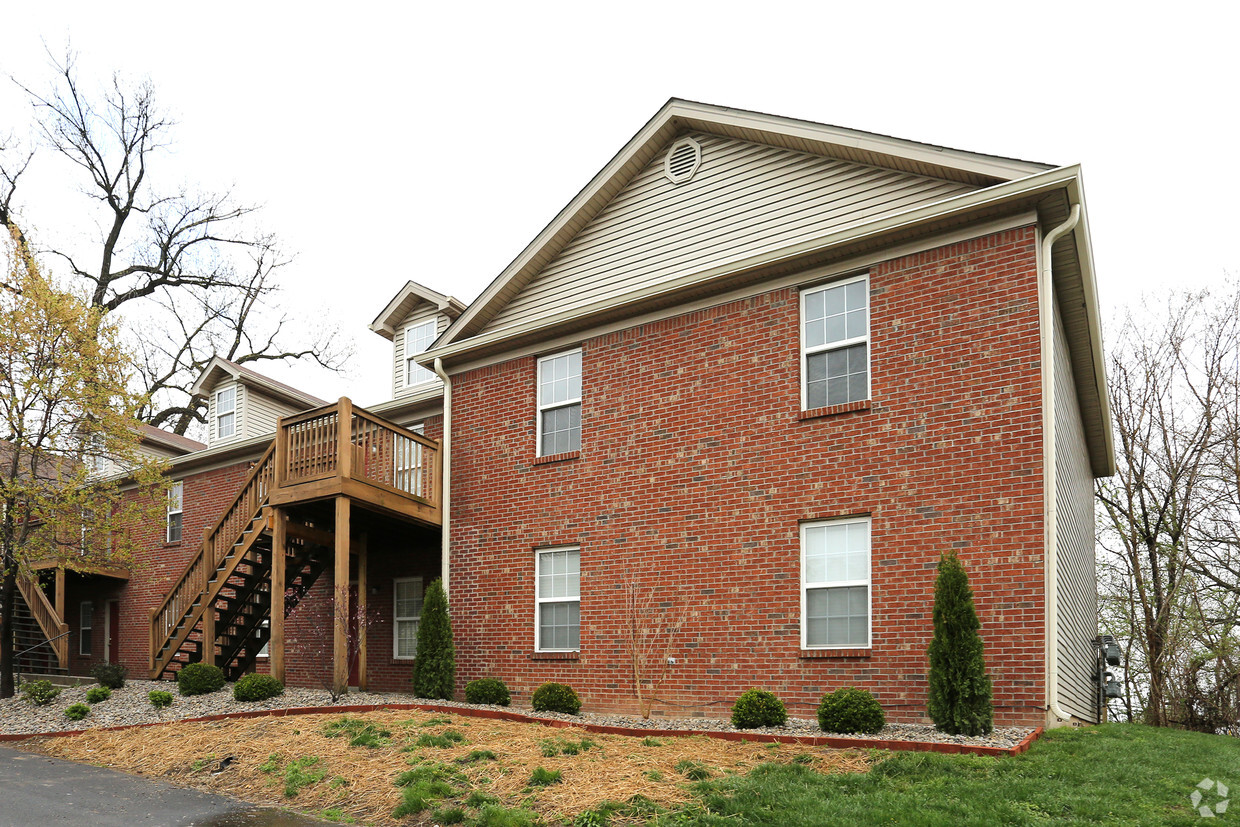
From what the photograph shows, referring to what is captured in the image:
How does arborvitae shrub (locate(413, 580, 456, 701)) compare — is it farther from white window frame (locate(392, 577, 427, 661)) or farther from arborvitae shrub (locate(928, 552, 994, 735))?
arborvitae shrub (locate(928, 552, 994, 735))

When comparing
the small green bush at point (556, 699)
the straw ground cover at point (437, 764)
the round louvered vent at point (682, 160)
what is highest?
the round louvered vent at point (682, 160)

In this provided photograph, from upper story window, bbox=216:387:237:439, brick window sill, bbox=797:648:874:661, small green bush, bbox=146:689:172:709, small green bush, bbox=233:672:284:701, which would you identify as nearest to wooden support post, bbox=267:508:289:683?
small green bush, bbox=233:672:284:701

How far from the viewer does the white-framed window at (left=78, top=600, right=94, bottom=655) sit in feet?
81.0

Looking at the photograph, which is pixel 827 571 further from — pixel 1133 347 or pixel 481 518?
pixel 1133 347

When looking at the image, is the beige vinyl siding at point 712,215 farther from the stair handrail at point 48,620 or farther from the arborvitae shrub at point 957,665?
the stair handrail at point 48,620

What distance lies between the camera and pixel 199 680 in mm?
14359

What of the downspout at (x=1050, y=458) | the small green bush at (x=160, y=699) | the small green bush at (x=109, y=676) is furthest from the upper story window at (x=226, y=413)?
the downspout at (x=1050, y=458)

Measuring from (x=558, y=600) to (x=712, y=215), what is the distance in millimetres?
6068

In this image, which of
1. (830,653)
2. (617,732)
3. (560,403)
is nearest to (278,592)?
(560,403)

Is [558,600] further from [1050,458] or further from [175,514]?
[175,514]

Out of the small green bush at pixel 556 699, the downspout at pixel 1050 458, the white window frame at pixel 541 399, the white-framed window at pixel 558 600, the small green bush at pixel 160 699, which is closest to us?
the downspout at pixel 1050 458

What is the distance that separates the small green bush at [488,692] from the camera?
44.2ft

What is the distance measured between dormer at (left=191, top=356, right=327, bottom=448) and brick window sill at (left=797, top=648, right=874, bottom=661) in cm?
1563

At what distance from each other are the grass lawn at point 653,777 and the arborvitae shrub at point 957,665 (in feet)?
2.35
